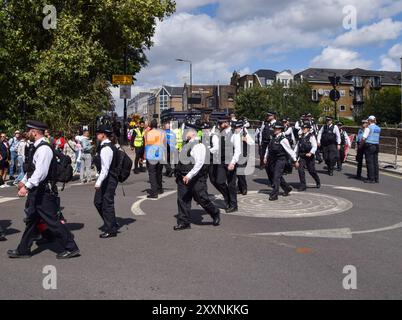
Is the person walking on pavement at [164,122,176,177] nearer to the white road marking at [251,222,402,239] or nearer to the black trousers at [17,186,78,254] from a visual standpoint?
the white road marking at [251,222,402,239]

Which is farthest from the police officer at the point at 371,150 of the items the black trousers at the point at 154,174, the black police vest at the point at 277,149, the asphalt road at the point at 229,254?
the black trousers at the point at 154,174

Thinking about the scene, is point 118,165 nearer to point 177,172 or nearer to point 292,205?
point 177,172

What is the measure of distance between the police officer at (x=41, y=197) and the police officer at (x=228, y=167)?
3618 millimetres

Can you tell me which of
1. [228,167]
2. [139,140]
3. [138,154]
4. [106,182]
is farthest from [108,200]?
[138,154]

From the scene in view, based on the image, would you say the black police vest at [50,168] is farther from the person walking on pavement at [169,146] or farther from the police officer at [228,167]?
the person walking on pavement at [169,146]

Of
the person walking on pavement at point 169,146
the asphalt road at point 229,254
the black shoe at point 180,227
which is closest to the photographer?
the asphalt road at point 229,254

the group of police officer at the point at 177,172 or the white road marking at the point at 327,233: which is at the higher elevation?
the group of police officer at the point at 177,172

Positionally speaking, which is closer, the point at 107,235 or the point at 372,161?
the point at 107,235

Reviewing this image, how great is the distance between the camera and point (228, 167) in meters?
9.17

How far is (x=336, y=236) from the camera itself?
7379 millimetres

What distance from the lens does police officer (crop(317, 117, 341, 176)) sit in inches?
586

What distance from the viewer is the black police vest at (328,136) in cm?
1489

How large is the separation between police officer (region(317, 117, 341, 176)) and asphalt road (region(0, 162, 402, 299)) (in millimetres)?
4376

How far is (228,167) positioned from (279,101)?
49637mm
